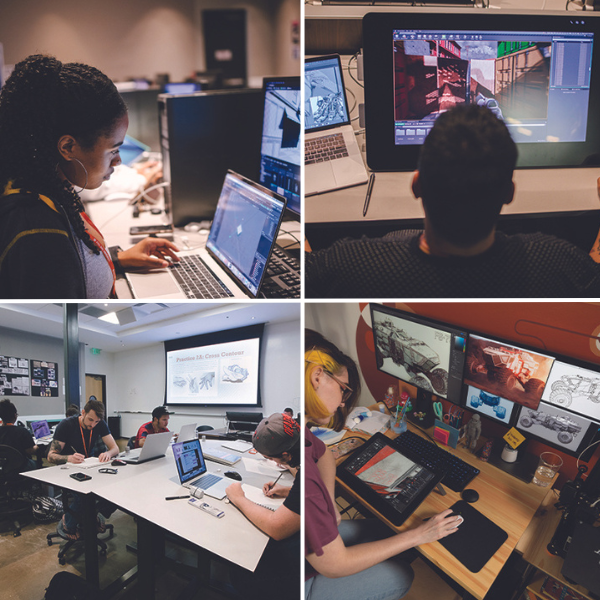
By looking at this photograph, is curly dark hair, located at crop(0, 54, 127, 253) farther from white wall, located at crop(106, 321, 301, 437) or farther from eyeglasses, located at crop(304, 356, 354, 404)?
eyeglasses, located at crop(304, 356, 354, 404)

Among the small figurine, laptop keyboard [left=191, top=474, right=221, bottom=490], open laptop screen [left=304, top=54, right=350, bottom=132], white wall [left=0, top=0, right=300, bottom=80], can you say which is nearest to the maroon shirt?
laptop keyboard [left=191, top=474, right=221, bottom=490]

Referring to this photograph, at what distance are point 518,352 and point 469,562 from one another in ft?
2.25

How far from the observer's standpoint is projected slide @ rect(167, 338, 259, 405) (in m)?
1.24

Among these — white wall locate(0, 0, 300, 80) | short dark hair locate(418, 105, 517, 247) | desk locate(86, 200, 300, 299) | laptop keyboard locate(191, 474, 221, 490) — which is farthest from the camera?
white wall locate(0, 0, 300, 80)

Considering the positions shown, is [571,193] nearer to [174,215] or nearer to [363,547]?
[363,547]

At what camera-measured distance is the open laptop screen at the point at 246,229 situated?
129 centimetres

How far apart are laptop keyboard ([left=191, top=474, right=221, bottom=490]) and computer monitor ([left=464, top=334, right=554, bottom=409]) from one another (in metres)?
1.12

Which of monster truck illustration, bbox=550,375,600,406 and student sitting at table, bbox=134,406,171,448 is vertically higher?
monster truck illustration, bbox=550,375,600,406

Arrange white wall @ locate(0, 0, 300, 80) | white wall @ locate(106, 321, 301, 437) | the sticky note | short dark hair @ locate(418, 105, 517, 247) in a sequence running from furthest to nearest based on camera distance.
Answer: white wall @ locate(0, 0, 300, 80) < the sticky note < white wall @ locate(106, 321, 301, 437) < short dark hair @ locate(418, 105, 517, 247)

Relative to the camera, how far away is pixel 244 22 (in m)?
6.07

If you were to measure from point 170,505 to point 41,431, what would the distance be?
0.53 metres

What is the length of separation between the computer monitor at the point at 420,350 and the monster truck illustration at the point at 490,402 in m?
0.07

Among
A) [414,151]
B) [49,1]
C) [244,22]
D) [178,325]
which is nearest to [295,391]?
[178,325]

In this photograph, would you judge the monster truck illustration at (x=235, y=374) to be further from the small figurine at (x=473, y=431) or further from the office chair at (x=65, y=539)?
the small figurine at (x=473, y=431)
